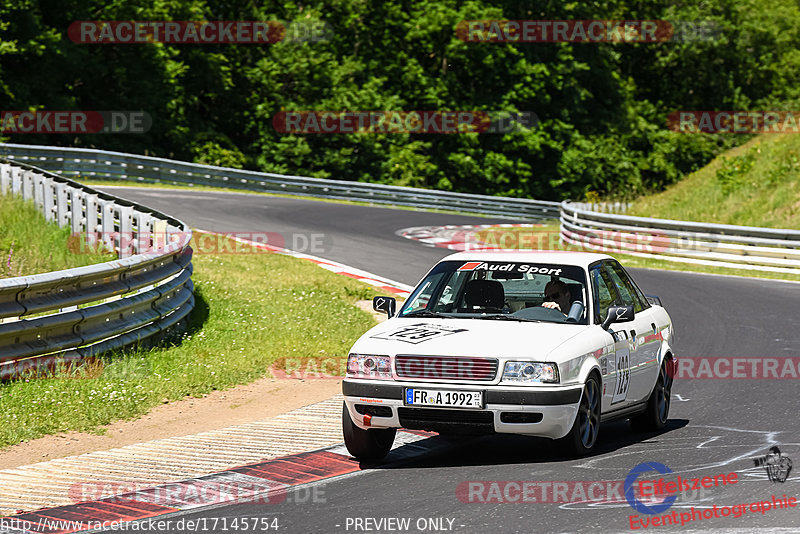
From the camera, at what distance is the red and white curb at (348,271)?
1812 cm

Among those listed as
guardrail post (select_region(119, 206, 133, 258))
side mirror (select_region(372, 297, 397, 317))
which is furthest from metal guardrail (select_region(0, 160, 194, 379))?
side mirror (select_region(372, 297, 397, 317))

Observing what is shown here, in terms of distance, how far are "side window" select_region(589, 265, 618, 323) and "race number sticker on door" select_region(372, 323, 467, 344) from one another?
4.21 feet

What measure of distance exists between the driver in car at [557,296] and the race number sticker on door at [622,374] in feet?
1.76

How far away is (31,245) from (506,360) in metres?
10.4

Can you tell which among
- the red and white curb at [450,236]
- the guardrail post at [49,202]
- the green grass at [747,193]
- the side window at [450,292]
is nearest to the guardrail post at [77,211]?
the guardrail post at [49,202]

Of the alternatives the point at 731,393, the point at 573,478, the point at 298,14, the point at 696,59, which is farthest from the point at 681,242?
the point at 696,59

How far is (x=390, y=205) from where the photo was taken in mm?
38719

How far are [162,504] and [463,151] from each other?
47688mm

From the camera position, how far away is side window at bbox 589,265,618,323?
879 centimetres

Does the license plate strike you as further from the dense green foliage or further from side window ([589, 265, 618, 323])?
the dense green foliage

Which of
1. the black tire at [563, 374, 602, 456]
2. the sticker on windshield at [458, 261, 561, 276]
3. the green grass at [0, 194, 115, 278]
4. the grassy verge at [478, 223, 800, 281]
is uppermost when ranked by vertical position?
the sticker on windshield at [458, 261, 561, 276]

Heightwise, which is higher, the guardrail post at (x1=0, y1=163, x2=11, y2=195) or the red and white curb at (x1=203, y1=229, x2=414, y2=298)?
the guardrail post at (x1=0, y1=163, x2=11, y2=195)

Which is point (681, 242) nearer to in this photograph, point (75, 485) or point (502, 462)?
point (502, 462)

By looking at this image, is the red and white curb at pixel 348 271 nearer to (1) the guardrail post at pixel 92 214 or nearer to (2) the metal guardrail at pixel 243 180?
(1) the guardrail post at pixel 92 214
